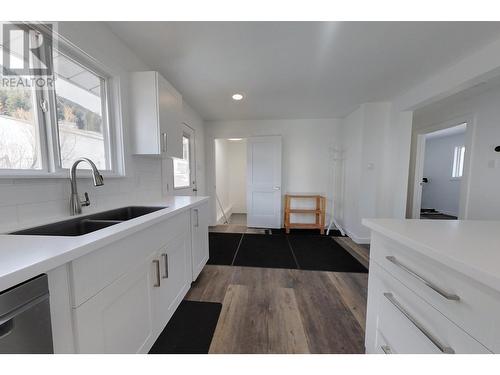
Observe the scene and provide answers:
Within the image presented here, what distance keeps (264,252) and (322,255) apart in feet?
2.71

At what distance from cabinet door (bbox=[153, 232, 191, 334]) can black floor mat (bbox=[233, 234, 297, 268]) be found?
922 mm

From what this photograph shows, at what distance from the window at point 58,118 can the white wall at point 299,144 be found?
2463 millimetres

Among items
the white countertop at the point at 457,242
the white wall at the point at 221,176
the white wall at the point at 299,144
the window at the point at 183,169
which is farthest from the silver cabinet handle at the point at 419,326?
the white wall at the point at 221,176

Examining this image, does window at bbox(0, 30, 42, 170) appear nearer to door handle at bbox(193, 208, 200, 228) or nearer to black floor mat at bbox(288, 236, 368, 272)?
door handle at bbox(193, 208, 200, 228)

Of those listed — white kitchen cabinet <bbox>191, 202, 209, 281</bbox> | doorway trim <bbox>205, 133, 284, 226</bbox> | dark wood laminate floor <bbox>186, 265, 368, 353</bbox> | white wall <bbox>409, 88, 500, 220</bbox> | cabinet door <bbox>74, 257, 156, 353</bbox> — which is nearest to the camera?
cabinet door <bbox>74, 257, 156, 353</bbox>

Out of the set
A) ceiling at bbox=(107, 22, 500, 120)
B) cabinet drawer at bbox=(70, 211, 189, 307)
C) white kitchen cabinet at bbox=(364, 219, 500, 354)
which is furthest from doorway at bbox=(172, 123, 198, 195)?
white kitchen cabinet at bbox=(364, 219, 500, 354)

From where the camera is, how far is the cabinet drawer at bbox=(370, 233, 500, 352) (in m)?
0.49

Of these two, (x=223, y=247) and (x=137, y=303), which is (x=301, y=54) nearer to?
(x=137, y=303)

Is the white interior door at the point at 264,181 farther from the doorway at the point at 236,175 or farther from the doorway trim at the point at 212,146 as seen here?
the doorway at the point at 236,175

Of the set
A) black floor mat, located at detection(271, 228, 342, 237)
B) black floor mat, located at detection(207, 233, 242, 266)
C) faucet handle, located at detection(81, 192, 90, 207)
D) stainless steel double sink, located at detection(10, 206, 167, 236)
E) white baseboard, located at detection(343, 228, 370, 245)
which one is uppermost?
faucet handle, located at detection(81, 192, 90, 207)

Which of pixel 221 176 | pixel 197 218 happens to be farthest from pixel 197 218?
pixel 221 176
